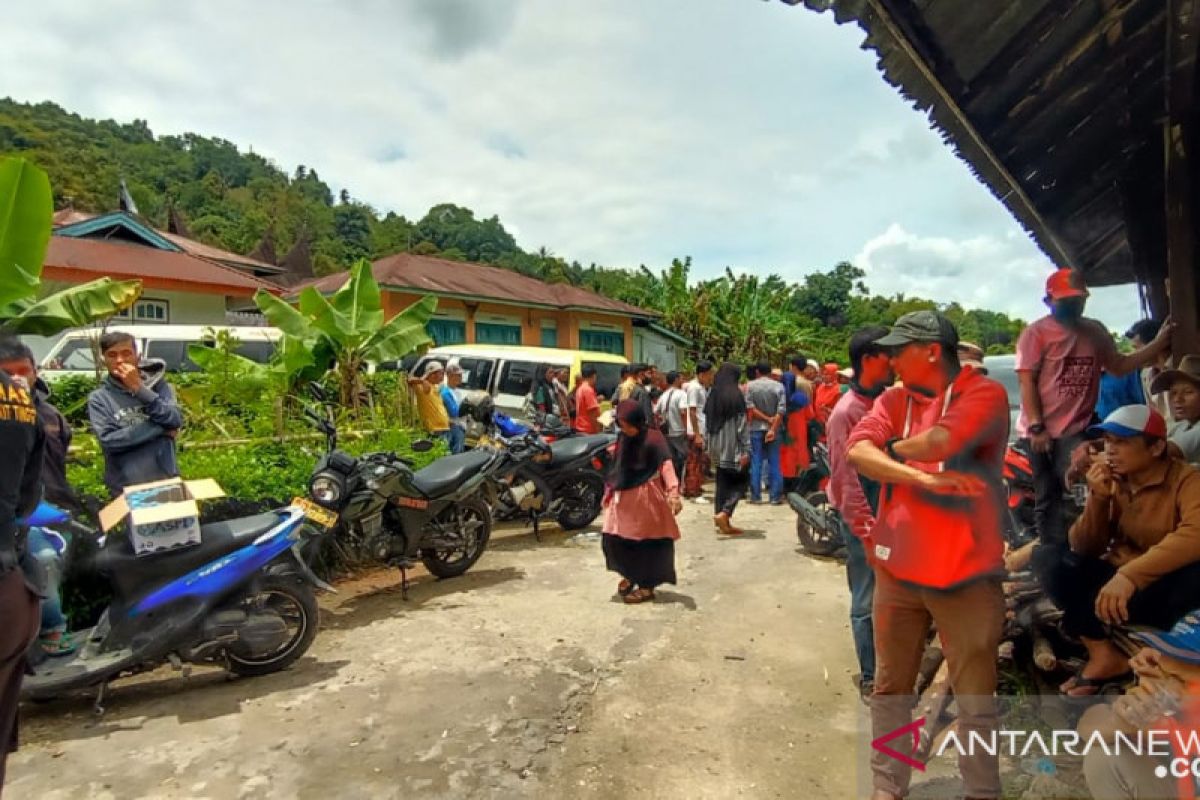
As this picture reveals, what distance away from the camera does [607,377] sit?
12805mm

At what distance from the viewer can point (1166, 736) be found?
2078mm

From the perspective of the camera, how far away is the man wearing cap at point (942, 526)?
2373 mm

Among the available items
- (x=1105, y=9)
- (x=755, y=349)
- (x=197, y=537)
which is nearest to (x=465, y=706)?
(x=197, y=537)

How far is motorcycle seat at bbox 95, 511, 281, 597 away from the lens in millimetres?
3645

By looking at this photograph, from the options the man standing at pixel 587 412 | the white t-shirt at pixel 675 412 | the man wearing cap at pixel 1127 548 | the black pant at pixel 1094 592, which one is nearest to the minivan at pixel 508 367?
the man standing at pixel 587 412

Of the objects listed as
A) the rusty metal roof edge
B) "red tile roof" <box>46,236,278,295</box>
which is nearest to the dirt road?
the rusty metal roof edge

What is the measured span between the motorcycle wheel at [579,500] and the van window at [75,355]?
7199 mm

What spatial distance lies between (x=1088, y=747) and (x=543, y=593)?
12.1ft

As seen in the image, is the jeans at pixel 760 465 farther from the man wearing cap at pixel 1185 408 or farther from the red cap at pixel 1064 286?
the man wearing cap at pixel 1185 408

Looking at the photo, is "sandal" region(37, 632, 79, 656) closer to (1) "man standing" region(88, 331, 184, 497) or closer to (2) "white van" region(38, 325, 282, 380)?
(1) "man standing" region(88, 331, 184, 497)

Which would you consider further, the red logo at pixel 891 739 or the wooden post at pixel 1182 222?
the wooden post at pixel 1182 222

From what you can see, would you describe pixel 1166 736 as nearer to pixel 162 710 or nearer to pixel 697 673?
pixel 697 673

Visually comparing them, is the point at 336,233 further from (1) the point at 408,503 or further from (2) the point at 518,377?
(1) the point at 408,503

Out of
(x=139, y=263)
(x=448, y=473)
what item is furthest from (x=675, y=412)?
(x=139, y=263)
